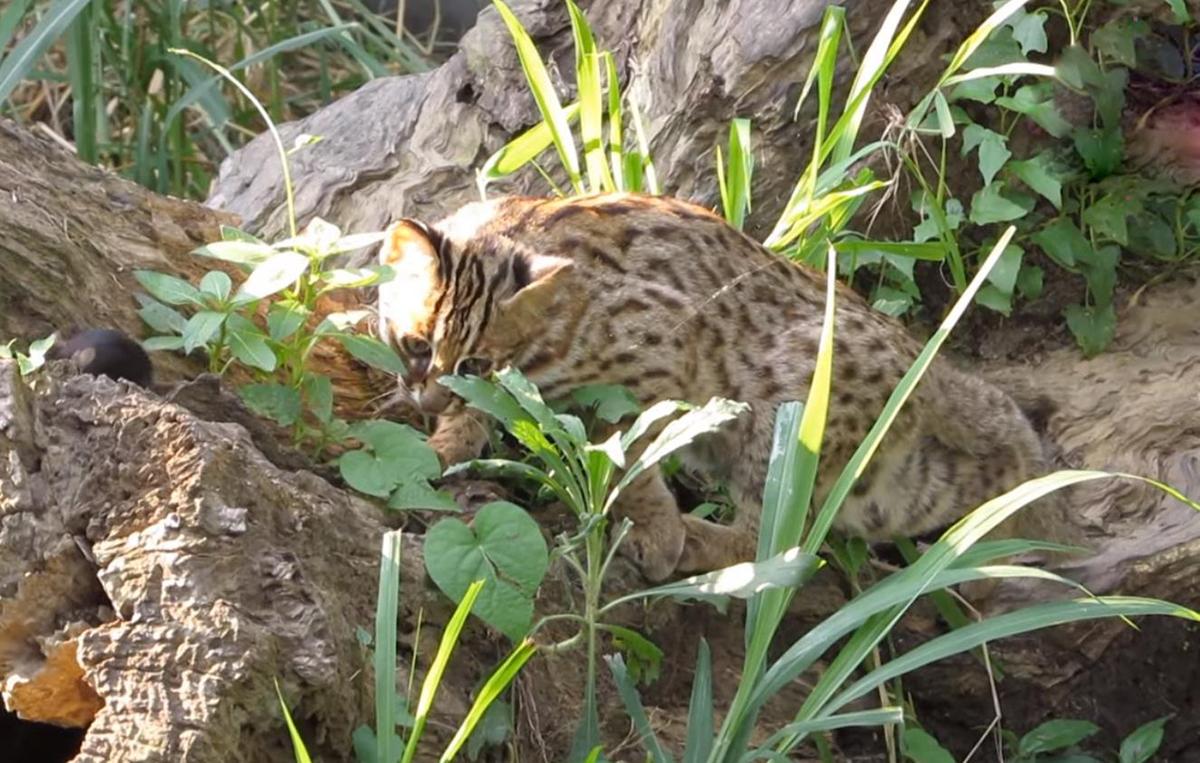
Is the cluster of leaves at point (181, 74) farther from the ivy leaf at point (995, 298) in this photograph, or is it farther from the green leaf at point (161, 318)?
the ivy leaf at point (995, 298)

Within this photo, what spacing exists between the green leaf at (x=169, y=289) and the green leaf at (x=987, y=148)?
2146mm

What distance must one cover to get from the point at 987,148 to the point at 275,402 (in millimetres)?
2181

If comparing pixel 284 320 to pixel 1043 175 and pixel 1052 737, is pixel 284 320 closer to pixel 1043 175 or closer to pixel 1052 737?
pixel 1052 737

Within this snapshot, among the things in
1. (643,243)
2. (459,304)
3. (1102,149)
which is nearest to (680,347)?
(643,243)

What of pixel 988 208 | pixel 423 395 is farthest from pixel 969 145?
pixel 423 395

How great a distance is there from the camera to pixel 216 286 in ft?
12.6

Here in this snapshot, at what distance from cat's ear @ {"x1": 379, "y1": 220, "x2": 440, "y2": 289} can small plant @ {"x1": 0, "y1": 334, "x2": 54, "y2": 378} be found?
2.95 ft

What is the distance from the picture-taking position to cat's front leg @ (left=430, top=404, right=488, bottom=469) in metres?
4.09

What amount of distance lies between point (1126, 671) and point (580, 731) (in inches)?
67.2

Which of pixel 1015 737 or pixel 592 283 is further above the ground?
pixel 592 283

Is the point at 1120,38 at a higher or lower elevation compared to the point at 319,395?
higher

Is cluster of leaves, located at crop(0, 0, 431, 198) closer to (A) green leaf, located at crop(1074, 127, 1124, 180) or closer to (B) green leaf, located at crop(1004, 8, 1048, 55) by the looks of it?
(B) green leaf, located at crop(1004, 8, 1048, 55)

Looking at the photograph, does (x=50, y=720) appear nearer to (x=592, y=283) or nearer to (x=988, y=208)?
(x=592, y=283)

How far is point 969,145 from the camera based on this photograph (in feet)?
16.4
